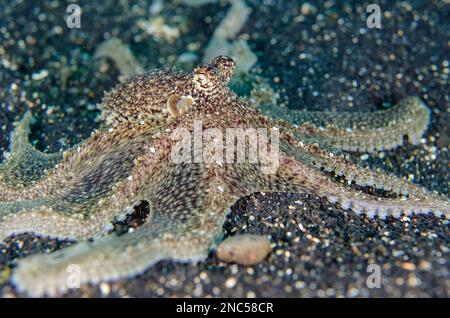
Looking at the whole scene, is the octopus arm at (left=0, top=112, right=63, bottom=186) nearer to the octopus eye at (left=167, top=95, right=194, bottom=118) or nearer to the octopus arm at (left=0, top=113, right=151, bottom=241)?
the octopus arm at (left=0, top=113, right=151, bottom=241)

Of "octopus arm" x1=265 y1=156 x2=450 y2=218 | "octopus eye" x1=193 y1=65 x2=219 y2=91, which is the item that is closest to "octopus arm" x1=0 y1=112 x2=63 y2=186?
"octopus eye" x1=193 y1=65 x2=219 y2=91

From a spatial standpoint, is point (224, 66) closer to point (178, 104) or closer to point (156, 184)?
point (178, 104)

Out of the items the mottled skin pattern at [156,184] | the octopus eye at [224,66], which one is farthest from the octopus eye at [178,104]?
the octopus eye at [224,66]

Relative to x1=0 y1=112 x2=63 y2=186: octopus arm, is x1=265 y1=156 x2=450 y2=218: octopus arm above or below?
→ below

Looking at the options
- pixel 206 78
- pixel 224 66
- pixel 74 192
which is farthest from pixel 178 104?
pixel 74 192

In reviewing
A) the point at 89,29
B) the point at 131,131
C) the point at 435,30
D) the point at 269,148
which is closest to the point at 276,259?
the point at 269,148
